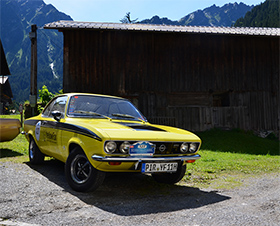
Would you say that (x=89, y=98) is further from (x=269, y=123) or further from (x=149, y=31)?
(x=269, y=123)

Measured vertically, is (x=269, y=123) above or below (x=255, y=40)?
A: below

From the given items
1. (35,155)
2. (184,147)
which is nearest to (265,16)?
(184,147)

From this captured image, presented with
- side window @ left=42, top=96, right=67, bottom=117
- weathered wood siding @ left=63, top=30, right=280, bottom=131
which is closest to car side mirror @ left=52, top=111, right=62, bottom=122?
side window @ left=42, top=96, right=67, bottom=117

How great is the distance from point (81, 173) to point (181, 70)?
41.7ft

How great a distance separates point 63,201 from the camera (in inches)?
145

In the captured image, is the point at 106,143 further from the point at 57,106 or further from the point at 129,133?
the point at 57,106

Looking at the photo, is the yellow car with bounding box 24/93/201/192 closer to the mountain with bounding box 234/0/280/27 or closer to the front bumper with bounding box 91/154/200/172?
the front bumper with bounding box 91/154/200/172

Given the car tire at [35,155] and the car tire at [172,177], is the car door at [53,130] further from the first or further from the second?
the car tire at [172,177]

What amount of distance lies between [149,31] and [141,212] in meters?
12.9

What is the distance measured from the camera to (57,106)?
552 centimetres

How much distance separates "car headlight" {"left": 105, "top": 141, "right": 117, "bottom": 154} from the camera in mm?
3688

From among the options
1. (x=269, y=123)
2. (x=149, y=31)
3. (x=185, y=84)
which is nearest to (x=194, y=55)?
(x=185, y=84)

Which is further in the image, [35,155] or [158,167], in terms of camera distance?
[35,155]

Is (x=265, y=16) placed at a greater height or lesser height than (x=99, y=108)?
greater
